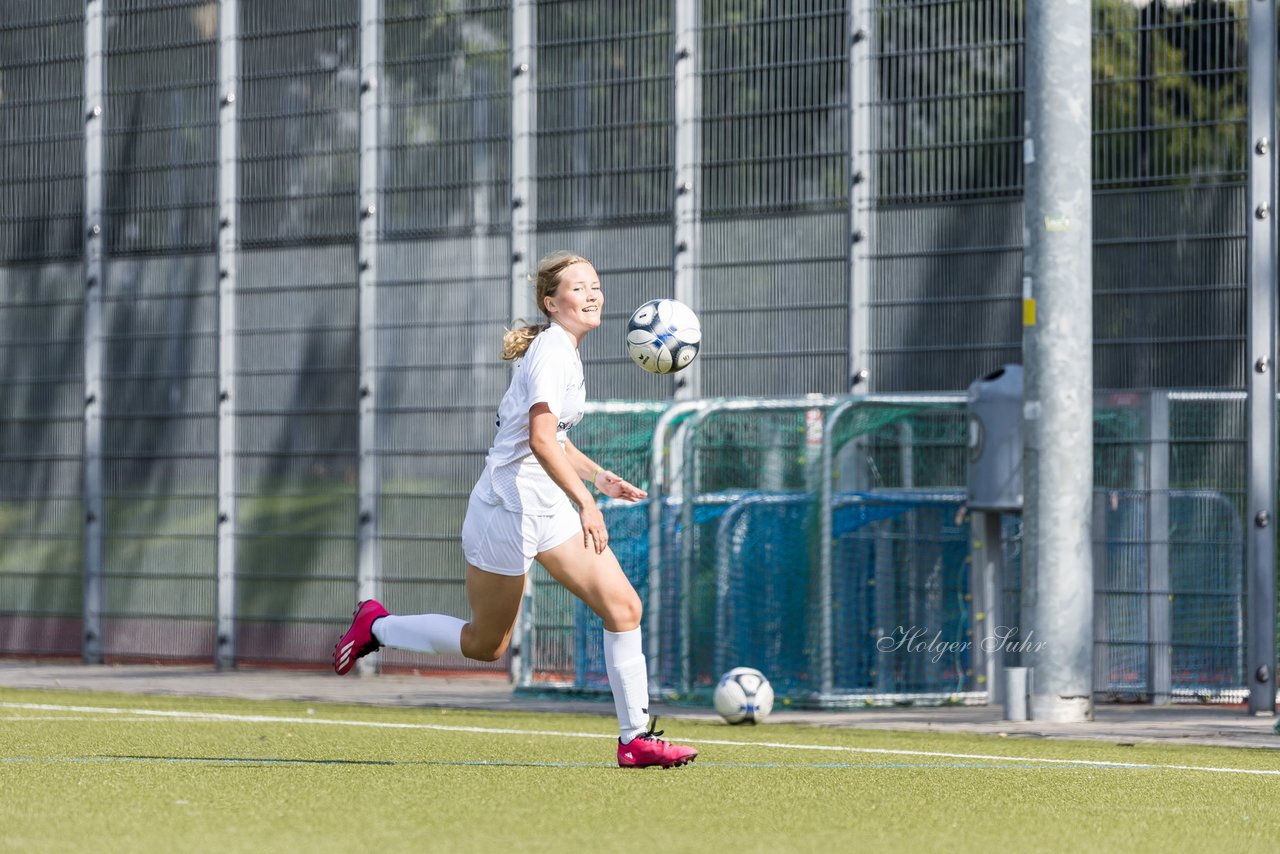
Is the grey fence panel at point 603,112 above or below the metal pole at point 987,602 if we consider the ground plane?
above

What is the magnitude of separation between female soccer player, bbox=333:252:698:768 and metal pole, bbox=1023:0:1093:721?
14.9 feet

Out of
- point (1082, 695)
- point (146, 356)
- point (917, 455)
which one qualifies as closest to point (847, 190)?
point (917, 455)

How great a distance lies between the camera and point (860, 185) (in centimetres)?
1591

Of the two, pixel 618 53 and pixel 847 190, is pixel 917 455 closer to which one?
pixel 847 190

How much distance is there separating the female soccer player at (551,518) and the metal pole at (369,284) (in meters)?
9.44

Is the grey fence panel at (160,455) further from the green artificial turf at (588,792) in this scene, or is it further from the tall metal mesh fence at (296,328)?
the green artificial turf at (588,792)

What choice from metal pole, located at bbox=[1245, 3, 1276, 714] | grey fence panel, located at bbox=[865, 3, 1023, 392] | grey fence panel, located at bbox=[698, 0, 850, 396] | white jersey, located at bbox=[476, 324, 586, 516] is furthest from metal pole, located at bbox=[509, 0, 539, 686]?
white jersey, located at bbox=[476, 324, 586, 516]

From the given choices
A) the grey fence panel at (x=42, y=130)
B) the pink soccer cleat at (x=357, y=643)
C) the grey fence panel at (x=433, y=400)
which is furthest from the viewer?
the grey fence panel at (x=42, y=130)

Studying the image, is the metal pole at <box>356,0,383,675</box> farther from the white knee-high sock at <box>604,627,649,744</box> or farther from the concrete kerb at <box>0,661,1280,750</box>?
the white knee-high sock at <box>604,627,649,744</box>

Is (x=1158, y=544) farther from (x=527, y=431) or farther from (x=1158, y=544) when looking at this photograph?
(x=527, y=431)

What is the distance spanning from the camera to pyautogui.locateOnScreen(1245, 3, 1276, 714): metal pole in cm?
1345

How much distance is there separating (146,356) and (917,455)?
806 cm

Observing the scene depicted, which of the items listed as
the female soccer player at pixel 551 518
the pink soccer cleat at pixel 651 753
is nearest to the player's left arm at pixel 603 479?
the female soccer player at pixel 551 518

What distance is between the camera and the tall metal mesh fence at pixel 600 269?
1436cm
